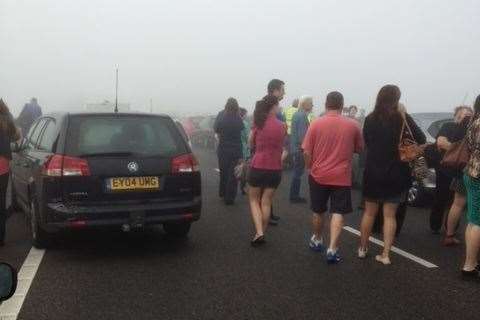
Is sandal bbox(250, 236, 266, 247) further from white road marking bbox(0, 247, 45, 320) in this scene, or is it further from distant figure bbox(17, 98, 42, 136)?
distant figure bbox(17, 98, 42, 136)

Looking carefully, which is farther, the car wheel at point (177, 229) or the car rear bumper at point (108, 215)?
the car wheel at point (177, 229)

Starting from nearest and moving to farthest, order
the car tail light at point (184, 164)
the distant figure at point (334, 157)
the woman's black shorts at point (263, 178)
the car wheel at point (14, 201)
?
the distant figure at point (334, 157), the car tail light at point (184, 164), the woman's black shorts at point (263, 178), the car wheel at point (14, 201)

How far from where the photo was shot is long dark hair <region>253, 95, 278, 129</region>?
6.72 meters

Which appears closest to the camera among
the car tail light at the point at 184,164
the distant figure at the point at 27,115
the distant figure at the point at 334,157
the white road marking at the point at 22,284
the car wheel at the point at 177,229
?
the white road marking at the point at 22,284

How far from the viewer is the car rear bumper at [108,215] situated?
19.1ft

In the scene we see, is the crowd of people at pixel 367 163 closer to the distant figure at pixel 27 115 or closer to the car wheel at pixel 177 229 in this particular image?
the car wheel at pixel 177 229

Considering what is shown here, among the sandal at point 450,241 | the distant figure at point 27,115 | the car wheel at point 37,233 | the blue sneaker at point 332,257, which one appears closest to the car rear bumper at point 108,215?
the car wheel at point 37,233

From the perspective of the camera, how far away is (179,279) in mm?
5367

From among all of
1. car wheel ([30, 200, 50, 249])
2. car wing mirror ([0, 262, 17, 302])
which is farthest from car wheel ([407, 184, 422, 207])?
car wing mirror ([0, 262, 17, 302])

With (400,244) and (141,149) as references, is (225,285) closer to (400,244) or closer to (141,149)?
(141,149)

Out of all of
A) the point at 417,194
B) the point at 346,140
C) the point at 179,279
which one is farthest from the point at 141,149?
the point at 417,194

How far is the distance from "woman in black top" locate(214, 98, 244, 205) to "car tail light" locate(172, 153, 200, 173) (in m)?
3.28

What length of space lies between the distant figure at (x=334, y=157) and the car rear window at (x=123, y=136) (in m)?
1.46

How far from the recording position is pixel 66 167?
231 inches
